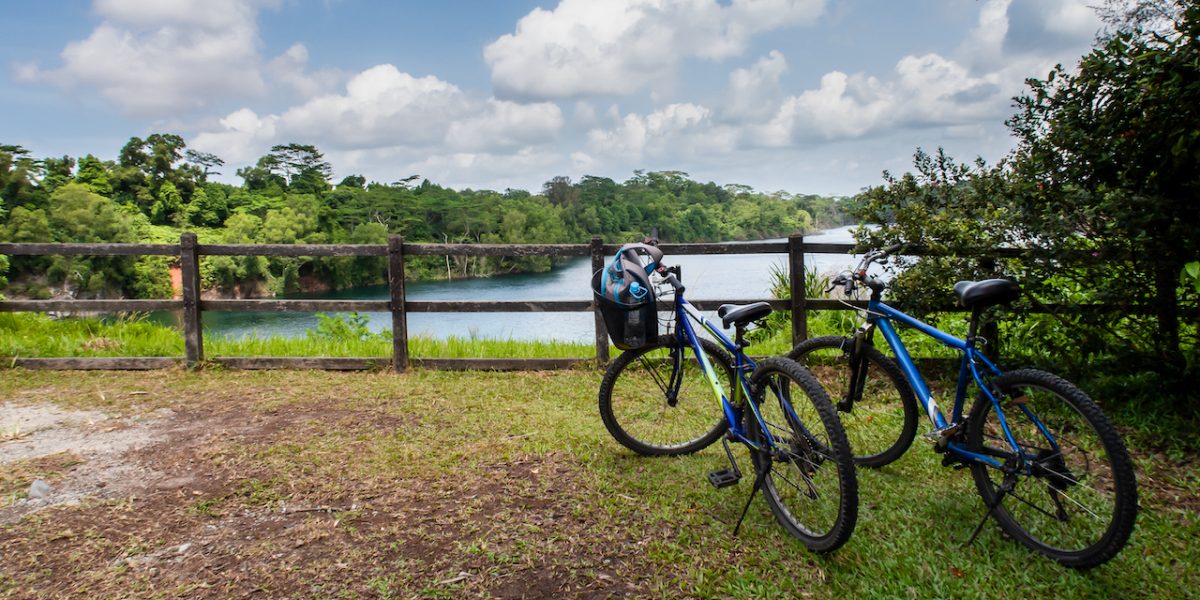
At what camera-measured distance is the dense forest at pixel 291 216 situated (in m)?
33.4

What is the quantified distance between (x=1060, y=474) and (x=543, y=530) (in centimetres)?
200

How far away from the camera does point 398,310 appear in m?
6.24

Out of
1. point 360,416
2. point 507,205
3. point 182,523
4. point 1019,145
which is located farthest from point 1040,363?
point 507,205

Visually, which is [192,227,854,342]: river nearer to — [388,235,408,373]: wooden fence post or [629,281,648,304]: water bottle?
[388,235,408,373]: wooden fence post

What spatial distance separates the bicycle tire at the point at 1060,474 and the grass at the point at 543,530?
0.36ft

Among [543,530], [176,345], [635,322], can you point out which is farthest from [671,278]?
[176,345]

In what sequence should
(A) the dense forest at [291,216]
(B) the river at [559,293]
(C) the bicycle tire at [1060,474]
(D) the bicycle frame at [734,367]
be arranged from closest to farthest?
(C) the bicycle tire at [1060,474], (D) the bicycle frame at [734,367], (B) the river at [559,293], (A) the dense forest at [291,216]

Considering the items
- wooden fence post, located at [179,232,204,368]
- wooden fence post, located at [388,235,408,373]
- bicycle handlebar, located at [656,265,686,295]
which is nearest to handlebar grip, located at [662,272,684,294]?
bicycle handlebar, located at [656,265,686,295]

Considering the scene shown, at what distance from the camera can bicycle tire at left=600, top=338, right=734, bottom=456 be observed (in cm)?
381

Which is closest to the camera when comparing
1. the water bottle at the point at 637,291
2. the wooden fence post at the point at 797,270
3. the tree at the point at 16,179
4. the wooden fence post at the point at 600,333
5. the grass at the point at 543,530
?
the grass at the point at 543,530

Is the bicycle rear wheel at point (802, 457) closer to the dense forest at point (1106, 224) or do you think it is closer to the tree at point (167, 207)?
the dense forest at point (1106, 224)

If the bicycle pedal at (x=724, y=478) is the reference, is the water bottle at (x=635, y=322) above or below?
above

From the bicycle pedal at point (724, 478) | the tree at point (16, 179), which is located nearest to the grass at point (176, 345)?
the bicycle pedal at point (724, 478)

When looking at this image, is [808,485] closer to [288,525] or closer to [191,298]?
[288,525]
